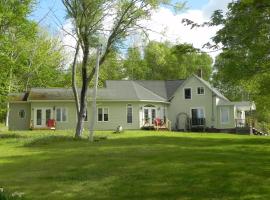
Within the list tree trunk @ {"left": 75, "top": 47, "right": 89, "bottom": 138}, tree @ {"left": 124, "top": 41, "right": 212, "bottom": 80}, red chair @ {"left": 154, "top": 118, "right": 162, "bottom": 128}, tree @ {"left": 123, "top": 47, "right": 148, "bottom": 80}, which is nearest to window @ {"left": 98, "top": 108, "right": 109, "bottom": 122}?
red chair @ {"left": 154, "top": 118, "right": 162, "bottom": 128}

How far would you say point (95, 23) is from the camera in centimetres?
3231

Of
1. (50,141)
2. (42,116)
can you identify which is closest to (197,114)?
(42,116)

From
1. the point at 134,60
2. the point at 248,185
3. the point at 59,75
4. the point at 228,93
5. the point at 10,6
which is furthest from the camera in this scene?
the point at 228,93

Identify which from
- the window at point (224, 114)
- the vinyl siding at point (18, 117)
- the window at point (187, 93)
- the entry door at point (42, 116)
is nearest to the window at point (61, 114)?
the entry door at point (42, 116)

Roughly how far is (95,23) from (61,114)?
1658 centimetres

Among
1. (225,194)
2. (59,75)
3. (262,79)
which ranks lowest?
(225,194)

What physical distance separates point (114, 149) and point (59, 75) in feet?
138

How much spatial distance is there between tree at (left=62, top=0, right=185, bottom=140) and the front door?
14.9 meters

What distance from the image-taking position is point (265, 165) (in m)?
15.9

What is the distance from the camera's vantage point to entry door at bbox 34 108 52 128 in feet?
152

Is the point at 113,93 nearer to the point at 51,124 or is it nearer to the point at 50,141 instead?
the point at 51,124

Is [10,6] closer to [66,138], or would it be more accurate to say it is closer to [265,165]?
[66,138]

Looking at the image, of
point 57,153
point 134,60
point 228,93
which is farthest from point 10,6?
point 228,93

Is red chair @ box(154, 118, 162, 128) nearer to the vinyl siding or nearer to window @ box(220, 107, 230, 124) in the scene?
window @ box(220, 107, 230, 124)
